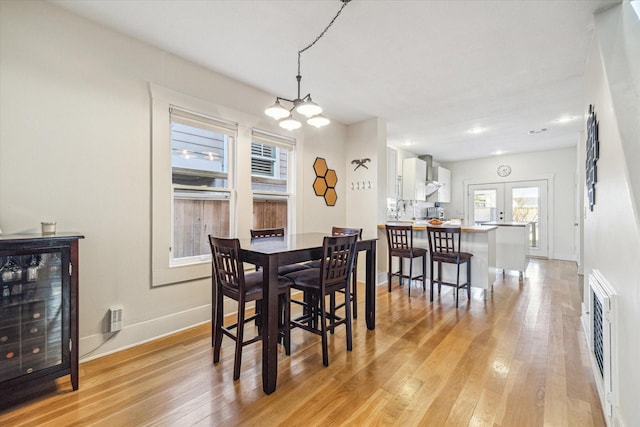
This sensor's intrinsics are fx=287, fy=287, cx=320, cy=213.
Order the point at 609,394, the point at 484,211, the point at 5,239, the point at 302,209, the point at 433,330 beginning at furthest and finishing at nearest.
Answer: the point at 484,211 < the point at 302,209 < the point at 433,330 < the point at 5,239 < the point at 609,394

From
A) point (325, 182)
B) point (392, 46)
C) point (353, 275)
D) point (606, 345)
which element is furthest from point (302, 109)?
point (606, 345)

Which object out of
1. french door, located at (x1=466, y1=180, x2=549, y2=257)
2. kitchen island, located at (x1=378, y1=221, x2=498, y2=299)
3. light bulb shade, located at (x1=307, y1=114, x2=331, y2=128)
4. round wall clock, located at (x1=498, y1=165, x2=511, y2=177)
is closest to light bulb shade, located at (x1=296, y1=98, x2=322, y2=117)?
light bulb shade, located at (x1=307, y1=114, x2=331, y2=128)

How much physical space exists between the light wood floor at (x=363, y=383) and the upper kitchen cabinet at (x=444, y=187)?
4.96 meters

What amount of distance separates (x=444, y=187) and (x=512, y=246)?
3.15m

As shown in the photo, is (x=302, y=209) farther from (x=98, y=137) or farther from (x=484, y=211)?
(x=484, y=211)

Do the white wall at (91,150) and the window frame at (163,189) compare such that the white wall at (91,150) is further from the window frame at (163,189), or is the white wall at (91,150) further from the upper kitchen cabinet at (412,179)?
the upper kitchen cabinet at (412,179)

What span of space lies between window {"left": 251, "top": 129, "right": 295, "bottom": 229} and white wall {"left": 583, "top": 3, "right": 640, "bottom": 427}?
9.86 feet

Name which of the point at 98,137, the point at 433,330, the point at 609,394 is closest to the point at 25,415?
the point at 98,137

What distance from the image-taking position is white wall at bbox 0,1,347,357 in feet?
6.37

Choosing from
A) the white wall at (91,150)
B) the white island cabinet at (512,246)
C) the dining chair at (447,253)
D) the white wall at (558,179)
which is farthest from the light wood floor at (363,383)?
the white wall at (558,179)

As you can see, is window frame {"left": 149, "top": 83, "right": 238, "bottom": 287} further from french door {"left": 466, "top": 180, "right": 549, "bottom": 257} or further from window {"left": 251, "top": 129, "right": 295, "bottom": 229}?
french door {"left": 466, "top": 180, "right": 549, "bottom": 257}

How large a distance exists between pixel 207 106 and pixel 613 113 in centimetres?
312

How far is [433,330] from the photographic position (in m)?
2.77

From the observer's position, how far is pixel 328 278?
225cm
